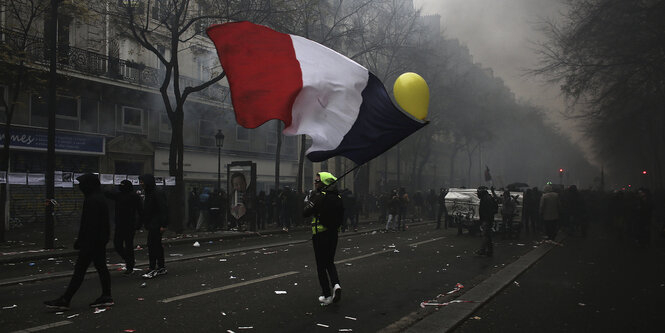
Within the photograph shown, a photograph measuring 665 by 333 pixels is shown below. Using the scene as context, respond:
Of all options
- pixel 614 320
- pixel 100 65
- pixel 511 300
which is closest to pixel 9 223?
pixel 100 65

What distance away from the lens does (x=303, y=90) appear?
552 cm

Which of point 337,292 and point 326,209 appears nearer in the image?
point 326,209

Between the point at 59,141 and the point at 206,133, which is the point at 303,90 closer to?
the point at 59,141

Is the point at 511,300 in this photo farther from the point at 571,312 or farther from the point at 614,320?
the point at 614,320

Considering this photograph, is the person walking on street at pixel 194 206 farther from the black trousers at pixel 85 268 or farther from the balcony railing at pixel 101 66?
the black trousers at pixel 85 268

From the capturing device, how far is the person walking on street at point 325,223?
5906 millimetres

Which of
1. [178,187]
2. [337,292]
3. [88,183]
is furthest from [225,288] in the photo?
[178,187]

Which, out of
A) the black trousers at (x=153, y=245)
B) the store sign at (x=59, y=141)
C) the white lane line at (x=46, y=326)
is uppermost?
the store sign at (x=59, y=141)

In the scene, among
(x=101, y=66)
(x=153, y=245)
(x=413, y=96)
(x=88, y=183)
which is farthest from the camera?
(x=101, y=66)

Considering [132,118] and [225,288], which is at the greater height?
[132,118]

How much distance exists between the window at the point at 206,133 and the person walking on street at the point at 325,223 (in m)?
24.0

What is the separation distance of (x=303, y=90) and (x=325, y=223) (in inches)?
64.9

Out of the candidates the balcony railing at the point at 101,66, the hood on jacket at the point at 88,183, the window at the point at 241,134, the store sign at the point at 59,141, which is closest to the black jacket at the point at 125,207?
the hood on jacket at the point at 88,183

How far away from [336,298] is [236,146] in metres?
26.1
